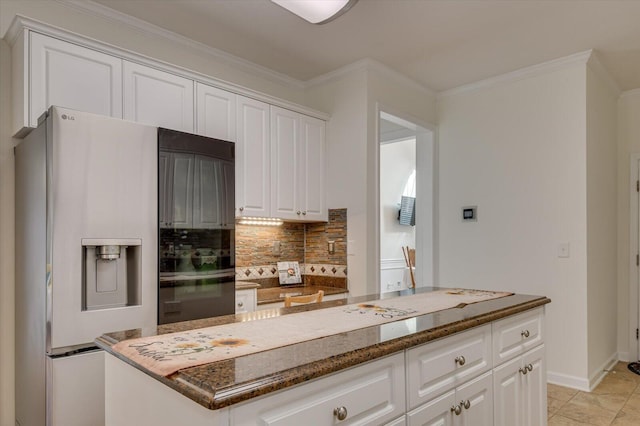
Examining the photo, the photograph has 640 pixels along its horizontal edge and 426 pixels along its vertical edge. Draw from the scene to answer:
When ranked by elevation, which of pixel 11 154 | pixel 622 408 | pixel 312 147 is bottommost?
pixel 622 408

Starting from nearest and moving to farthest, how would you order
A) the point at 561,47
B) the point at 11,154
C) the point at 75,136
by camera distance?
the point at 75,136
the point at 11,154
the point at 561,47

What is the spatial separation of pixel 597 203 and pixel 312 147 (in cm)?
261

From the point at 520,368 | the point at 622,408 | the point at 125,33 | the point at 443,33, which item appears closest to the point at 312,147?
the point at 443,33

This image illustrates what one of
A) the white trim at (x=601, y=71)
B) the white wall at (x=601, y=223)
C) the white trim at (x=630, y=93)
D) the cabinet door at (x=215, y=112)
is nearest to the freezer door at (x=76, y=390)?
the cabinet door at (x=215, y=112)

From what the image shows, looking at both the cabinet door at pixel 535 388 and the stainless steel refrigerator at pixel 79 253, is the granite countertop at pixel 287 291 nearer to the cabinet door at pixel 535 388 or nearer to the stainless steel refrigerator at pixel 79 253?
the stainless steel refrigerator at pixel 79 253

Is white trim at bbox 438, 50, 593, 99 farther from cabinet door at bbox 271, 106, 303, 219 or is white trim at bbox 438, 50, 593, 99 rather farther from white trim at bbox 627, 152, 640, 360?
cabinet door at bbox 271, 106, 303, 219

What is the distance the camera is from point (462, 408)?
164 centimetres

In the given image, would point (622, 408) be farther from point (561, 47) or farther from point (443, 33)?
point (443, 33)

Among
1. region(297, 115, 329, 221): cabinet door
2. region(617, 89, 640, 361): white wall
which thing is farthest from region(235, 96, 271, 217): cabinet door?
region(617, 89, 640, 361): white wall

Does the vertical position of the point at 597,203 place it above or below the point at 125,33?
below

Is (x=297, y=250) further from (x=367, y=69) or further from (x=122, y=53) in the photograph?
(x=122, y=53)

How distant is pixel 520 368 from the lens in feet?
6.76

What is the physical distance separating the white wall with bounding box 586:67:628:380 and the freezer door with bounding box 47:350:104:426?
143 inches

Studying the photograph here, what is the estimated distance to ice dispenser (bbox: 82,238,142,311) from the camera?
206 cm
